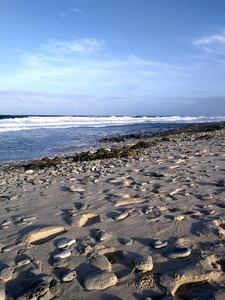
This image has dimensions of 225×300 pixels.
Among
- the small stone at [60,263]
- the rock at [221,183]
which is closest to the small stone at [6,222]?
the small stone at [60,263]

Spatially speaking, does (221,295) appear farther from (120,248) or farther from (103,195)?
(103,195)

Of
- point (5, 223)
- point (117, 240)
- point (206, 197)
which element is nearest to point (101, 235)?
point (117, 240)

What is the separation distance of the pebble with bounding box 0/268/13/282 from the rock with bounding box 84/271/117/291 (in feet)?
2.18

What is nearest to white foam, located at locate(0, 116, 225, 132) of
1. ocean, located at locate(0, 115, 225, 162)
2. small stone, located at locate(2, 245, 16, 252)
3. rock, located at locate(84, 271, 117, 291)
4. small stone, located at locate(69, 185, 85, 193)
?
ocean, located at locate(0, 115, 225, 162)

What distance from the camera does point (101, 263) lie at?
2.07 meters

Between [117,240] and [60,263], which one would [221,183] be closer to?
[117,240]

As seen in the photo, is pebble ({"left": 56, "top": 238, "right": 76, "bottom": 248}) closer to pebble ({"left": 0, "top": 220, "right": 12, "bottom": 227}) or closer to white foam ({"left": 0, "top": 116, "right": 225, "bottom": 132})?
pebble ({"left": 0, "top": 220, "right": 12, "bottom": 227})

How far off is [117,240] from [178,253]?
2.18ft

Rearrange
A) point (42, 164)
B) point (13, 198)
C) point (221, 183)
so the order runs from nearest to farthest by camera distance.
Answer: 1. point (221, 183)
2. point (13, 198)
3. point (42, 164)

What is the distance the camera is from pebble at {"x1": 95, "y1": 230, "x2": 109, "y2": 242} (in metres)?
2.49

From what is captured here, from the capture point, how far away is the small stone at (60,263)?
81.7 inches

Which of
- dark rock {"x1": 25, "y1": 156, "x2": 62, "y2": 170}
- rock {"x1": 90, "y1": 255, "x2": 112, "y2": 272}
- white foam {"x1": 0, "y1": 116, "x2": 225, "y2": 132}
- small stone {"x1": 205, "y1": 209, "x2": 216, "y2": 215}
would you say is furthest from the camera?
white foam {"x1": 0, "y1": 116, "x2": 225, "y2": 132}

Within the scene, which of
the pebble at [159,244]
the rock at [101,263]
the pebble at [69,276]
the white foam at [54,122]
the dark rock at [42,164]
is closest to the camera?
the pebble at [69,276]

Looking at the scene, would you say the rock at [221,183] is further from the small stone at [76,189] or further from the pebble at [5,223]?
the pebble at [5,223]
